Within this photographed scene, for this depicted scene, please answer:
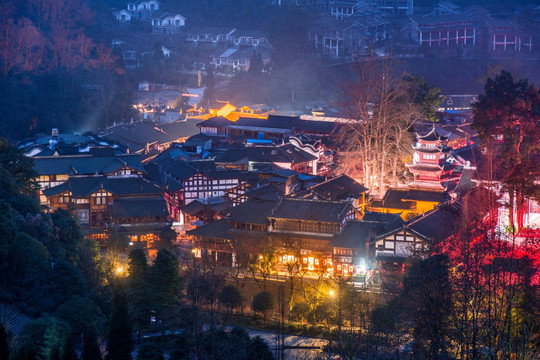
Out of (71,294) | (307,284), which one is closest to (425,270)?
(307,284)

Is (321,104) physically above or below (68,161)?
above

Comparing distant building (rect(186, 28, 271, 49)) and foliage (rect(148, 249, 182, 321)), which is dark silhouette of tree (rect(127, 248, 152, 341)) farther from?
distant building (rect(186, 28, 271, 49))

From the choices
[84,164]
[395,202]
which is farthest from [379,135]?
[84,164]

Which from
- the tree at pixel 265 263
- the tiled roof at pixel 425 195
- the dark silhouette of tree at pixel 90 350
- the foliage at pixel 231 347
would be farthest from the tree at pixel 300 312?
the tiled roof at pixel 425 195

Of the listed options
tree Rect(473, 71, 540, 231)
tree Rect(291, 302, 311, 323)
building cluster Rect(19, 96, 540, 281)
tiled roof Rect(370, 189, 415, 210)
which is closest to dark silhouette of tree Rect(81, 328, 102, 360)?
tree Rect(291, 302, 311, 323)

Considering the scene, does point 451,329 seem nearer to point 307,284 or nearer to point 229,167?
point 307,284

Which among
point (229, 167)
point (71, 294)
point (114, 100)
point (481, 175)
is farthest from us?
point (114, 100)

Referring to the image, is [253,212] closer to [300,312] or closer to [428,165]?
[300,312]
